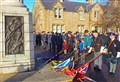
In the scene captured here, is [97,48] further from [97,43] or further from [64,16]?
[64,16]

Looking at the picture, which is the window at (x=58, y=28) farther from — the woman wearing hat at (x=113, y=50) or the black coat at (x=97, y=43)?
the woman wearing hat at (x=113, y=50)

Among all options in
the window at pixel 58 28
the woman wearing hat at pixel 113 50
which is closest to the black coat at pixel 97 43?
the woman wearing hat at pixel 113 50

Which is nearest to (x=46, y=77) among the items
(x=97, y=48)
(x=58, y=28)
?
(x=97, y=48)

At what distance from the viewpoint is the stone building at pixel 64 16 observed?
1775 inches

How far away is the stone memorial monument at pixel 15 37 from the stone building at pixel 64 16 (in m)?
33.4

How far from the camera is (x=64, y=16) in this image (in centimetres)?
4703

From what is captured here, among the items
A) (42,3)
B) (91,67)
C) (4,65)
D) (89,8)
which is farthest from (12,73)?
(89,8)

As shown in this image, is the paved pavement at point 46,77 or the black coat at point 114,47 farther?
the black coat at point 114,47

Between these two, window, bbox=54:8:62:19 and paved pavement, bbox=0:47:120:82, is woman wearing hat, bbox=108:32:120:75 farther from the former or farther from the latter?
window, bbox=54:8:62:19

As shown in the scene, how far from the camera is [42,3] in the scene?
152 feet

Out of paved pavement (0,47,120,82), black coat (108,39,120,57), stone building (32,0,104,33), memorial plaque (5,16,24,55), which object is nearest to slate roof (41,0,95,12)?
stone building (32,0,104,33)

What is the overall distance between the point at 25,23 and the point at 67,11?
123 ft

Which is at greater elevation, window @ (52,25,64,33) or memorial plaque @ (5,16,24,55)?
window @ (52,25,64,33)

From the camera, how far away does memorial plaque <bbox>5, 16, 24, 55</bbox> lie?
1036 centimetres
